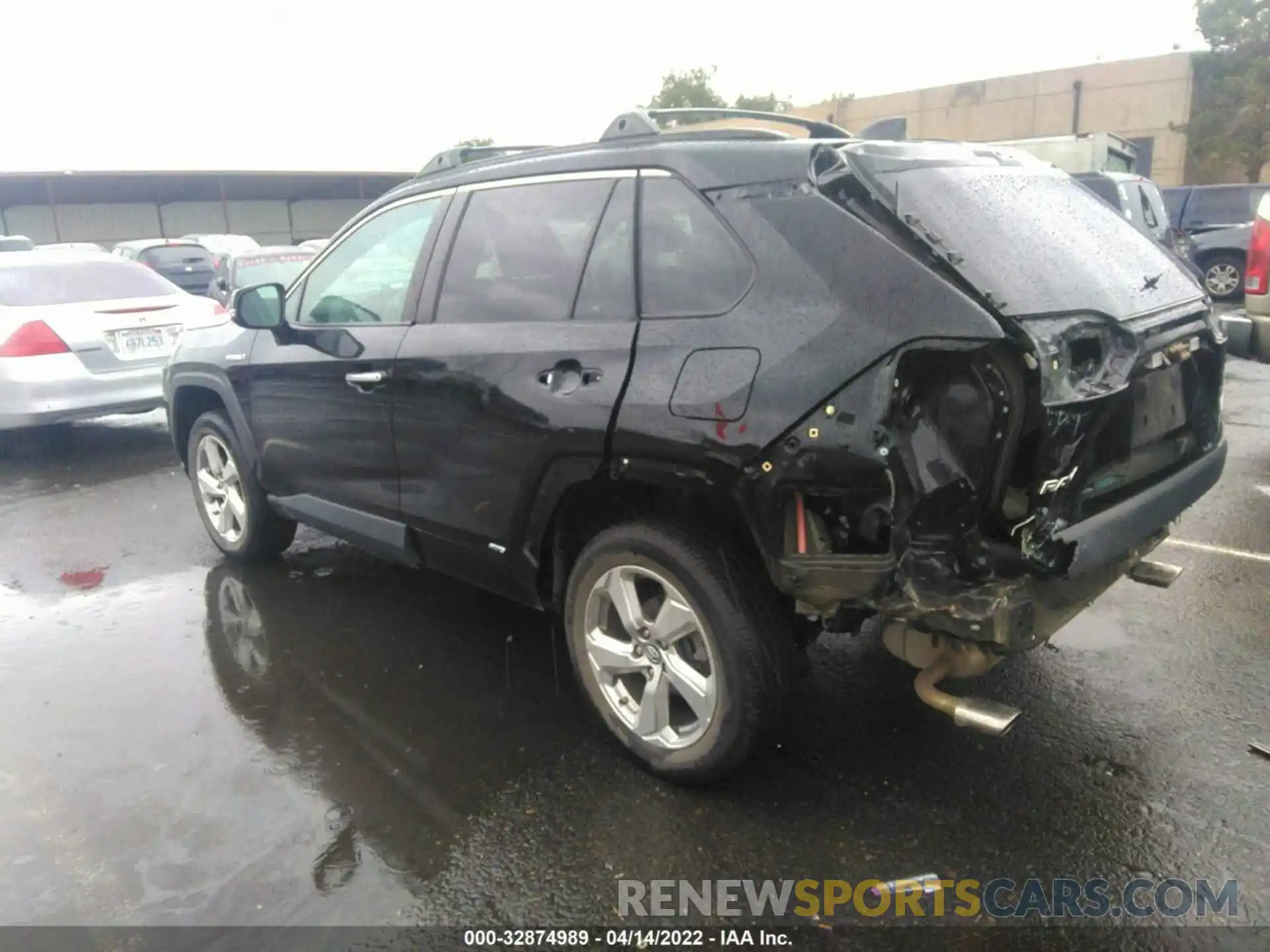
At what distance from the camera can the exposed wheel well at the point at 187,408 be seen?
506 centimetres

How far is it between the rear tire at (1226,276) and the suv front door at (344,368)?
1470 cm

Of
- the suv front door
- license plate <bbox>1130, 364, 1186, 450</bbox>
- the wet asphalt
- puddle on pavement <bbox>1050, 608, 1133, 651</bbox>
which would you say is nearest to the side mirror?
the suv front door

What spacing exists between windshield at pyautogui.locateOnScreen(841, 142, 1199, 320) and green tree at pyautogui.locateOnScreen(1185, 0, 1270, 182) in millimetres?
31455

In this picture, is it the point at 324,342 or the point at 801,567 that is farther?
the point at 324,342

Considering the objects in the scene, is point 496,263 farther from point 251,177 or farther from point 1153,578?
point 251,177

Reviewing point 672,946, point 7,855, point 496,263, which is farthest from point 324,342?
point 672,946

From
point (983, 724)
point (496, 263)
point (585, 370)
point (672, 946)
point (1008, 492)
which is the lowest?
point (672, 946)

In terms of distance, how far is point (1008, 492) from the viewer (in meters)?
2.44

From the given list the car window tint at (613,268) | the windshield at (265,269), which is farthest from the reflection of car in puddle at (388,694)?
the windshield at (265,269)

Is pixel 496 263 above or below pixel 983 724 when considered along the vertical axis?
above

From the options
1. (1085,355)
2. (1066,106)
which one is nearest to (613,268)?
(1085,355)

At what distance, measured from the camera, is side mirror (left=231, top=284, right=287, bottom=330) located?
430cm

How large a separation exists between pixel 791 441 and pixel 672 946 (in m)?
1.30

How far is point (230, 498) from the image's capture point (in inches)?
200
